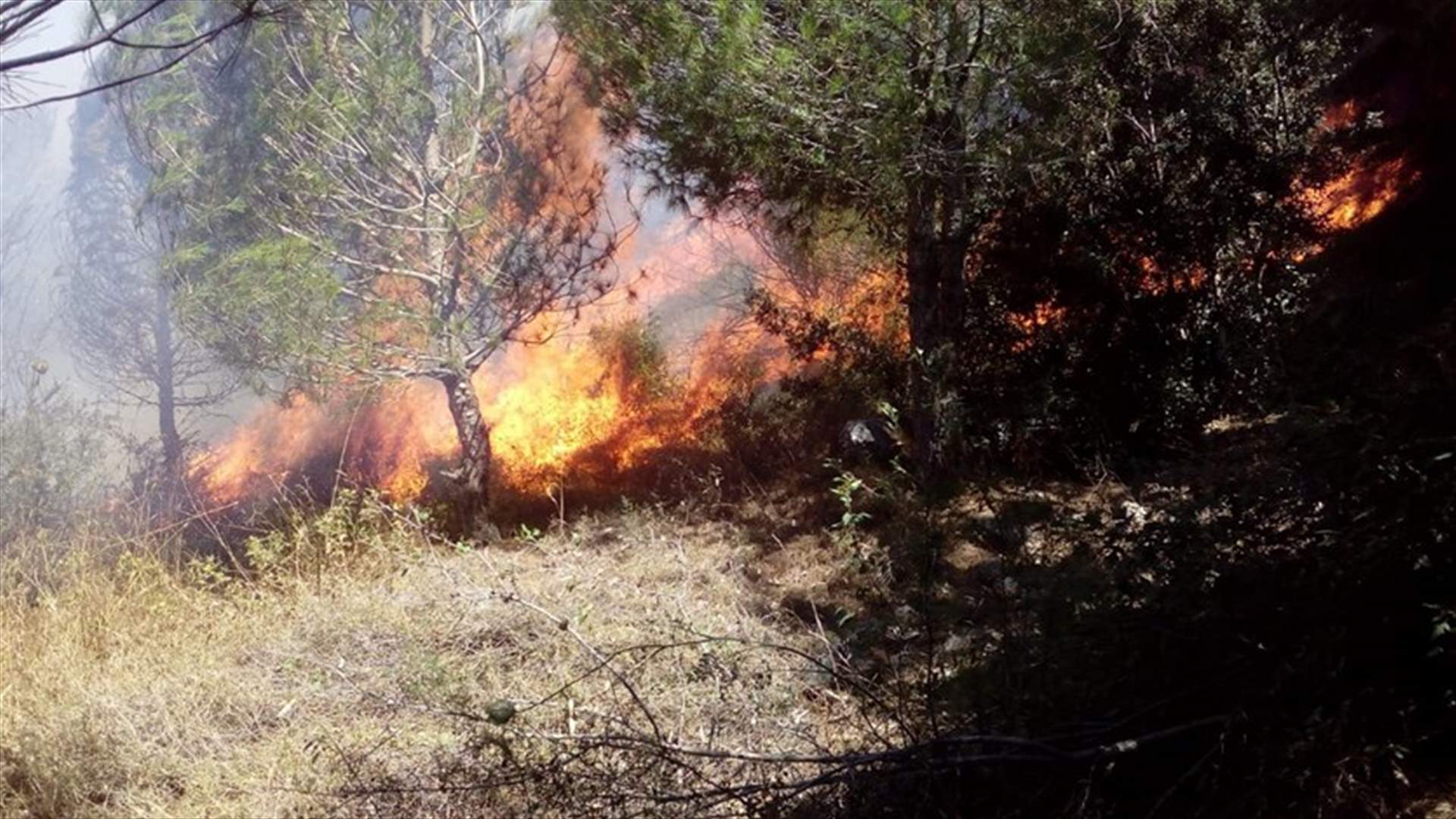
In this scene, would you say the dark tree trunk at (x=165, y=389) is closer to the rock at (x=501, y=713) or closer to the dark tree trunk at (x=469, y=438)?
the dark tree trunk at (x=469, y=438)

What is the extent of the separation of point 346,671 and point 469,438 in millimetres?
5756

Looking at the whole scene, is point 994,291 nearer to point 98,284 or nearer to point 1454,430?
point 1454,430

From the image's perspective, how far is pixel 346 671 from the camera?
17.5ft

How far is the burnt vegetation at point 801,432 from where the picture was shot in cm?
293

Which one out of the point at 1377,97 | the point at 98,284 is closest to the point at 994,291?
the point at 1377,97

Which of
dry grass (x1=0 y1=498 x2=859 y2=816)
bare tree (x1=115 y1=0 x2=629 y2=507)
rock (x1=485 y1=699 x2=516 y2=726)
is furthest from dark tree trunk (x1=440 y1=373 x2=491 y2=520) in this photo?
rock (x1=485 y1=699 x2=516 y2=726)

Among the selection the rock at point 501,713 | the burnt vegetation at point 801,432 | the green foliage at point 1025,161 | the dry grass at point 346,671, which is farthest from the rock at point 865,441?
the rock at point 501,713

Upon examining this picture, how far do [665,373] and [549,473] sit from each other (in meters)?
1.55

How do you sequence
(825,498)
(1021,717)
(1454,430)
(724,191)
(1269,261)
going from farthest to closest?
(825,498), (724,191), (1269,261), (1021,717), (1454,430)

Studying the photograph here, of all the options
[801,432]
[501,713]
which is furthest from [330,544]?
[501,713]

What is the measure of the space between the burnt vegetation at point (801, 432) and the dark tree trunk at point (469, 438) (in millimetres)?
39

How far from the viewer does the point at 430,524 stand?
31.3ft

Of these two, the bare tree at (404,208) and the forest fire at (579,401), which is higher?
the bare tree at (404,208)

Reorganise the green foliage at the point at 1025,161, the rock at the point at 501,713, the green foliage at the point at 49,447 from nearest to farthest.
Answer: the rock at the point at 501,713, the green foliage at the point at 1025,161, the green foliage at the point at 49,447
